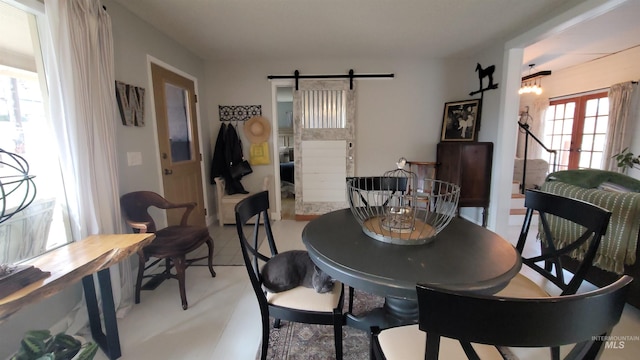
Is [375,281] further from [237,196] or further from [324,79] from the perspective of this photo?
[324,79]

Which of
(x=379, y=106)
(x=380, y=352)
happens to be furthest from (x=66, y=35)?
(x=379, y=106)

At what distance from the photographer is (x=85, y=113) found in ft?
5.49

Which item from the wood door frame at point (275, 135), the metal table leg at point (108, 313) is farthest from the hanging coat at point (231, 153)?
the metal table leg at point (108, 313)

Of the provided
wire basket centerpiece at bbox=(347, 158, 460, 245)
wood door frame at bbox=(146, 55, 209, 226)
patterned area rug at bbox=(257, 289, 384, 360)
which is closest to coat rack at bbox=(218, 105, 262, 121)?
wood door frame at bbox=(146, 55, 209, 226)

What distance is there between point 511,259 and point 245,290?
1860 millimetres

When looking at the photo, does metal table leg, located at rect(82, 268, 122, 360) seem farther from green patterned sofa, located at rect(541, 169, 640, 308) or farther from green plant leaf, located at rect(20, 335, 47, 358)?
green patterned sofa, located at rect(541, 169, 640, 308)

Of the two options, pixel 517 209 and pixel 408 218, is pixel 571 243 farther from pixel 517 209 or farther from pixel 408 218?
pixel 517 209

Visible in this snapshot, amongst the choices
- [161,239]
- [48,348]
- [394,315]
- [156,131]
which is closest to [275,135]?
[156,131]

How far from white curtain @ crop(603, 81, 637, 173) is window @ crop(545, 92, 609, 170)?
19 cm

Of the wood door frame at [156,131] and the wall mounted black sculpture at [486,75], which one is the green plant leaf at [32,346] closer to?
the wood door frame at [156,131]

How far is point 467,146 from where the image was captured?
3129 mm

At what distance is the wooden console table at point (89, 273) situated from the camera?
3.47 ft

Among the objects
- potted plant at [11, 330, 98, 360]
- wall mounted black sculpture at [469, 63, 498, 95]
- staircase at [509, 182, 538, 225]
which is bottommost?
staircase at [509, 182, 538, 225]

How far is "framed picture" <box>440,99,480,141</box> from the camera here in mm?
3430
